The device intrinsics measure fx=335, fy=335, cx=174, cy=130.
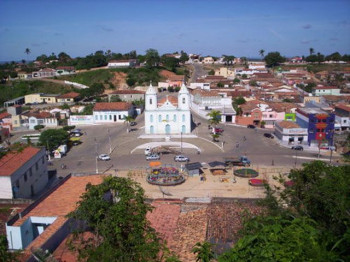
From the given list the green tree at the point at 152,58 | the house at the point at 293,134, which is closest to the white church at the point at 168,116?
the house at the point at 293,134

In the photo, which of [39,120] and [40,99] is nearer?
[39,120]

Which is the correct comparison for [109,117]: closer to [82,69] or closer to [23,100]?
[23,100]

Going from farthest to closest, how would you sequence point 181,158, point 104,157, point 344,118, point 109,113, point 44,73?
point 44,73 < point 109,113 < point 344,118 < point 104,157 < point 181,158

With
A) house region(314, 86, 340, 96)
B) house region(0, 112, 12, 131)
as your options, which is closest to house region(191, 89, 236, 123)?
house region(314, 86, 340, 96)

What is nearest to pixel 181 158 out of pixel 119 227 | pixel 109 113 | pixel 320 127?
pixel 320 127

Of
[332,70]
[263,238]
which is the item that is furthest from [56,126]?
[332,70]

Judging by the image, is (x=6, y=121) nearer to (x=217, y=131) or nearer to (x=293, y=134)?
(x=217, y=131)

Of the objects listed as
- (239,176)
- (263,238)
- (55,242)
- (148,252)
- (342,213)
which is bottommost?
(239,176)

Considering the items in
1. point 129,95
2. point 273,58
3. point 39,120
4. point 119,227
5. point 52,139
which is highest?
point 273,58
